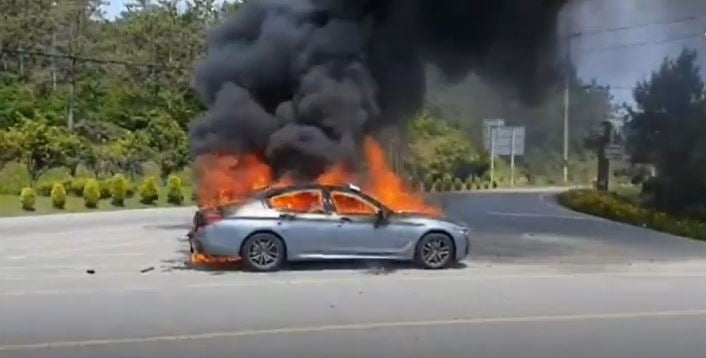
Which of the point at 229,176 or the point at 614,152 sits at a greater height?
the point at 614,152

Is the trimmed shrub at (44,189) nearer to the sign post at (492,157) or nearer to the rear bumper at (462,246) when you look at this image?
the sign post at (492,157)

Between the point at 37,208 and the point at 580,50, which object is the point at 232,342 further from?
the point at 37,208

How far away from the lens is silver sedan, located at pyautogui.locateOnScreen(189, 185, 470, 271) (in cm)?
1533

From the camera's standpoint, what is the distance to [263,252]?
605 inches

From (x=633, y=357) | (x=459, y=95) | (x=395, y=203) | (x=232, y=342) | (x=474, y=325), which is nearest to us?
(x=633, y=357)

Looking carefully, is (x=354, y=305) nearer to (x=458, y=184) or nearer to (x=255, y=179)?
(x=255, y=179)

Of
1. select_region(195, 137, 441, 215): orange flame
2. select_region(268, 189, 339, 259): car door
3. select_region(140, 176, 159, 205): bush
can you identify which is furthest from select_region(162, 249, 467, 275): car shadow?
select_region(140, 176, 159, 205): bush

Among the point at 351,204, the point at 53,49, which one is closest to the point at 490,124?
the point at 351,204

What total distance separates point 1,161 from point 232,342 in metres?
31.0

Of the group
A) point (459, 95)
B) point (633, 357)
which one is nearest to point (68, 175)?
point (459, 95)

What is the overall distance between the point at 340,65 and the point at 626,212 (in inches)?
507

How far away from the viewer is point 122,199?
34.7 metres

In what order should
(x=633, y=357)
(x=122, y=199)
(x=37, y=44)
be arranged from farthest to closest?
(x=37, y=44) → (x=122, y=199) → (x=633, y=357)

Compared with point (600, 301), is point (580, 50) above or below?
above
